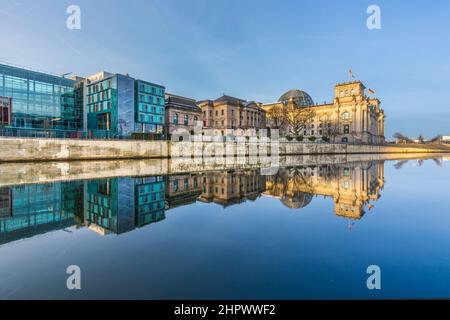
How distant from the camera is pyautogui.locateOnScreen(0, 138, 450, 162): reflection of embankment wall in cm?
2542

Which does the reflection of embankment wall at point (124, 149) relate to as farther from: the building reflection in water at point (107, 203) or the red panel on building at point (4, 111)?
the building reflection in water at point (107, 203)

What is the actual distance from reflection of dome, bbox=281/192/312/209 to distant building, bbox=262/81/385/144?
A: 6557cm

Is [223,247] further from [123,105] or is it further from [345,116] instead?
[345,116]

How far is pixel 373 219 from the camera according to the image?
6277 millimetres

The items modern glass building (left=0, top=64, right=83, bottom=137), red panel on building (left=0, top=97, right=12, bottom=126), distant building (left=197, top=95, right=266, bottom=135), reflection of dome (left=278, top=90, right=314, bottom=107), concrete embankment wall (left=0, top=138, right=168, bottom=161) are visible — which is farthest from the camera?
reflection of dome (left=278, top=90, right=314, bottom=107)

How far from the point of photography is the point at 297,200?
891 centimetres

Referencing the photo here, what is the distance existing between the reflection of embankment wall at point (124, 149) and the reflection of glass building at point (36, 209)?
19202 mm

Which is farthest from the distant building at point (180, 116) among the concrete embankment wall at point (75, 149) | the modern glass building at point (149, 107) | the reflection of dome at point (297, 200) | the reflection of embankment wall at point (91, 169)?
the reflection of dome at point (297, 200)

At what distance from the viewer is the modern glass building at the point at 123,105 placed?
4753cm

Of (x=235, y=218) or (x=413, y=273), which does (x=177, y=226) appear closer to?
(x=235, y=218)

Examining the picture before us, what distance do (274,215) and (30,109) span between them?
53134mm

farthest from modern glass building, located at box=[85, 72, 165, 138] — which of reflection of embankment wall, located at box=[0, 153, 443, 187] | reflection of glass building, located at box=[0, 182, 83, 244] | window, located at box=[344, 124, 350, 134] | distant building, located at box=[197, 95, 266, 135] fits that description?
window, located at box=[344, 124, 350, 134]

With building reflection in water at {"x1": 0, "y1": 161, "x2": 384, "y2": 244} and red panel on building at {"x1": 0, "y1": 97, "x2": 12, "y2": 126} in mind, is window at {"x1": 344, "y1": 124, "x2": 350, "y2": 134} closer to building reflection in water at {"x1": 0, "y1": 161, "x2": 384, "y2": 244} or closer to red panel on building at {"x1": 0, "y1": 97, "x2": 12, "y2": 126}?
building reflection in water at {"x1": 0, "y1": 161, "x2": 384, "y2": 244}
